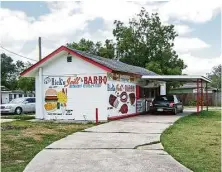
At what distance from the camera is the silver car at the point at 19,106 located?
28.6 metres

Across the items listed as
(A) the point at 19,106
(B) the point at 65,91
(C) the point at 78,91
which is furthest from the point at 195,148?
(A) the point at 19,106

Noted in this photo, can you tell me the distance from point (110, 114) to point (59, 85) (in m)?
3.50

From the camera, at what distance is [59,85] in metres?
21.1

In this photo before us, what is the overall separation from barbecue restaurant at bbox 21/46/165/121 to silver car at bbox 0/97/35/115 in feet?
24.6

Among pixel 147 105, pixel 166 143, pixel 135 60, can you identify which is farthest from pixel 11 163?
pixel 135 60

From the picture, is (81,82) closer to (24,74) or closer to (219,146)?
(24,74)

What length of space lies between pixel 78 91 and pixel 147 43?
1162 inches

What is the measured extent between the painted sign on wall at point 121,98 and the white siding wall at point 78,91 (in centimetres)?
56

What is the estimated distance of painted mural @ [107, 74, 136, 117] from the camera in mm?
20281

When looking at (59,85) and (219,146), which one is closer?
(219,146)

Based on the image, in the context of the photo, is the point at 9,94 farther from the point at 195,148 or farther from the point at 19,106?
the point at 195,148

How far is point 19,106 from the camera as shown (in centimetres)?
2936

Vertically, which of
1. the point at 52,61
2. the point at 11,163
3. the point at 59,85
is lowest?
the point at 11,163

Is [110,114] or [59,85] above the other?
[59,85]
